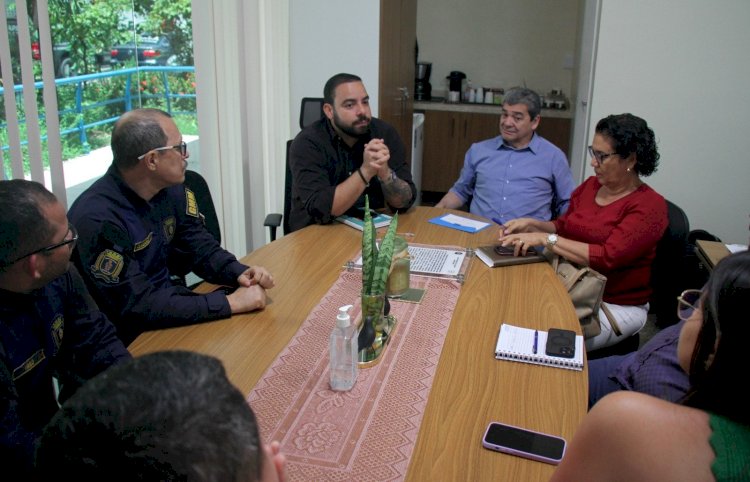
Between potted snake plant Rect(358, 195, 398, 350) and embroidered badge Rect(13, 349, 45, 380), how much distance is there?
2.53 feet

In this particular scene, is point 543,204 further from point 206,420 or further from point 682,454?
point 206,420

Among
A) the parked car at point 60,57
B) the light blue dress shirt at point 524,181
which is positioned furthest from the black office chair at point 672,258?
the parked car at point 60,57

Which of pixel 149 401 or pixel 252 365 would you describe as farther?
pixel 252 365

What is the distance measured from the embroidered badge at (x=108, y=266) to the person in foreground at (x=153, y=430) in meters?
1.21

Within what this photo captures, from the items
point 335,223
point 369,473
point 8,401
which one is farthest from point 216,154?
point 369,473

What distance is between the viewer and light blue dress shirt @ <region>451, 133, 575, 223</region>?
3.14 meters

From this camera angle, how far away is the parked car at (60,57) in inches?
84.7

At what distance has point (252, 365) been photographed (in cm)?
164

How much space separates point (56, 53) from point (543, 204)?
2210 millimetres

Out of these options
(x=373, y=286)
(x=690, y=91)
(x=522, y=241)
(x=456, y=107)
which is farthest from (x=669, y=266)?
(x=456, y=107)

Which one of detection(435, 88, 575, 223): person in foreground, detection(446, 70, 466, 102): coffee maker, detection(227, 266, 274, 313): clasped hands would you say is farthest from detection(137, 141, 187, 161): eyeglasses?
detection(446, 70, 466, 102): coffee maker

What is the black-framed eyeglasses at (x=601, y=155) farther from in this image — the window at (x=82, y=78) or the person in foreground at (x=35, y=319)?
the person in foreground at (x=35, y=319)

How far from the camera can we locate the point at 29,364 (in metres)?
1.50

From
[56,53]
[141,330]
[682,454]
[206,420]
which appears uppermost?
[56,53]
